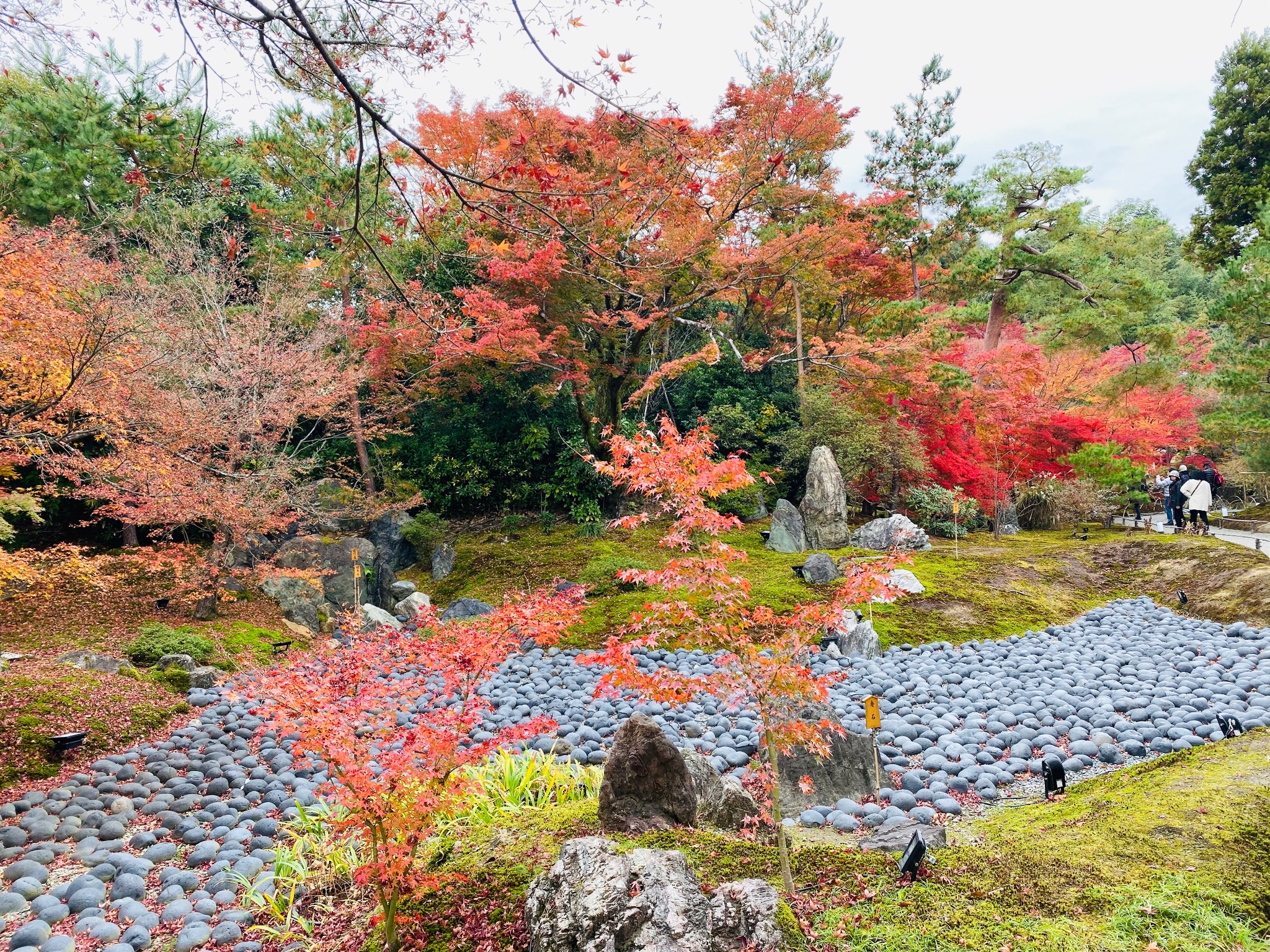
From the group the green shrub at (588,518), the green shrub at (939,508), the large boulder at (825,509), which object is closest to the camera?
the large boulder at (825,509)

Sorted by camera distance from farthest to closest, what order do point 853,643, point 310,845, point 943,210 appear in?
point 943,210
point 853,643
point 310,845

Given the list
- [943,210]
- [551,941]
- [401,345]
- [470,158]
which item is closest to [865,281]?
[943,210]

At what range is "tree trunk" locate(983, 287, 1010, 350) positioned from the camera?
42.7 feet

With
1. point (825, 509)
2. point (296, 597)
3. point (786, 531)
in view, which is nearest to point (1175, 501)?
point (825, 509)

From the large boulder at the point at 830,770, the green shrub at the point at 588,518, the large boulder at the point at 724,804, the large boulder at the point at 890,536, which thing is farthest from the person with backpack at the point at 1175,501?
the large boulder at the point at 724,804

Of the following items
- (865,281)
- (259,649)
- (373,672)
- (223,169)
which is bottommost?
(259,649)

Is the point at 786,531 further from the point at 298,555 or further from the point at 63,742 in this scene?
the point at 63,742

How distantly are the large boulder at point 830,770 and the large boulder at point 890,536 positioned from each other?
6.30m

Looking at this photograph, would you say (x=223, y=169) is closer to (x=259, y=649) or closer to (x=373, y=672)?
(x=259, y=649)

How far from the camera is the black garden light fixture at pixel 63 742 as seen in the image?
4.08 m

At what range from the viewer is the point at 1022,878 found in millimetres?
2242

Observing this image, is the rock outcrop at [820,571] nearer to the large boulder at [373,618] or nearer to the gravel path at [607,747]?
the gravel path at [607,747]

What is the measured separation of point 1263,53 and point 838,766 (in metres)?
17.0

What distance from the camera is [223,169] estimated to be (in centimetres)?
1005
